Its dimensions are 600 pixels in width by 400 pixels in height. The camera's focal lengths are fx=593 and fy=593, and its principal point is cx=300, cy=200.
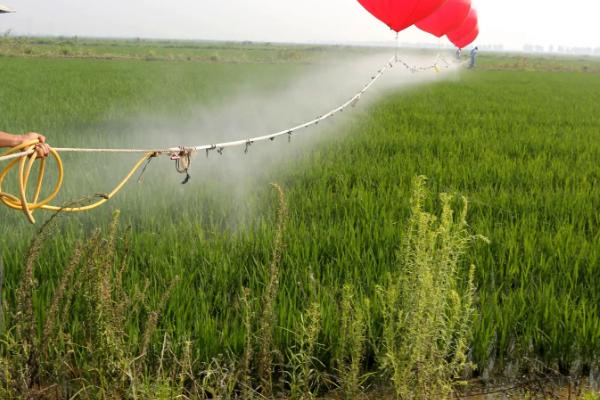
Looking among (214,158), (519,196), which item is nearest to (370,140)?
(214,158)

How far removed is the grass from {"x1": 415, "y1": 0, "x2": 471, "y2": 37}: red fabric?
6.34 meters

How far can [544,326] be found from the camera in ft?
8.33

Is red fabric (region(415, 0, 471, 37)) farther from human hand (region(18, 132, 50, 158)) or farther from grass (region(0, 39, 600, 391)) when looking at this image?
human hand (region(18, 132, 50, 158))

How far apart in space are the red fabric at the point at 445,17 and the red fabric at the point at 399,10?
5040 mm

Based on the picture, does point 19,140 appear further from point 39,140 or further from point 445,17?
point 445,17

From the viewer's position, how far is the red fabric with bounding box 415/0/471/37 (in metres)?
13.3

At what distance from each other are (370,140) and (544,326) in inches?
188

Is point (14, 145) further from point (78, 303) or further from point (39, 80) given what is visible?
point (39, 80)

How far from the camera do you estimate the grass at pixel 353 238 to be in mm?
2418

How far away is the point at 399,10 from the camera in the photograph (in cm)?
812

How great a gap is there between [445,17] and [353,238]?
1159 centimetres

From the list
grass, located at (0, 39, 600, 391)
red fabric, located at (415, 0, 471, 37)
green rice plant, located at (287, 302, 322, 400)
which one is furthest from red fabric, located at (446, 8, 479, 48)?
green rice plant, located at (287, 302, 322, 400)

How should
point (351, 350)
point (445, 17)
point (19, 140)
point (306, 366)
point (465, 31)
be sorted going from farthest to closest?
point (465, 31), point (445, 17), point (351, 350), point (306, 366), point (19, 140)

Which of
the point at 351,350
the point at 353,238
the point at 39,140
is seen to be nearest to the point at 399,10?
the point at 353,238
